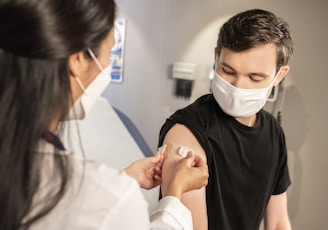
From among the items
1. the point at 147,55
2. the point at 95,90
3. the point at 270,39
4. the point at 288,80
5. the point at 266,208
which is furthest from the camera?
the point at 147,55

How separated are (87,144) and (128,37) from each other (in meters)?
1.02

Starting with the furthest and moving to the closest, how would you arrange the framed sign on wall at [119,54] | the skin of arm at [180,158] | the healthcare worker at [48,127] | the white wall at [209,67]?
1. the framed sign on wall at [119,54]
2. the white wall at [209,67]
3. the skin of arm at [180,158]
4. the healthcare worker at [48,127]

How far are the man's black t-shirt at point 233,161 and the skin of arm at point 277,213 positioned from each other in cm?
7

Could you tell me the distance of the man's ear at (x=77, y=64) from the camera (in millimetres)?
562

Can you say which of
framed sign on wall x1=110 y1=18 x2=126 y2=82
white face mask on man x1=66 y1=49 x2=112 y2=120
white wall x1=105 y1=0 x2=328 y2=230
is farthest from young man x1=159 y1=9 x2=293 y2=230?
framed sign on wall x1=110 y1=18 x2=126 y2=82

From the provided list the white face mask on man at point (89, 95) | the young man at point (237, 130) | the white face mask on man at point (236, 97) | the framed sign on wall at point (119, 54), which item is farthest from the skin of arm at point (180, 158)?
the framed sign on wall at point (119, 54)

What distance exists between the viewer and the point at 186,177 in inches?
32.9

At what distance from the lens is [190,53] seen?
2523mm

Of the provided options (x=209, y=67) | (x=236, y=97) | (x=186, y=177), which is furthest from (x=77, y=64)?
(x=209, y=67)

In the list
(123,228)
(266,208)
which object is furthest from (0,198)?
(266,208)

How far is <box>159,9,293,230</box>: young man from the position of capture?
0.99 m

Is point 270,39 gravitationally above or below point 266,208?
above

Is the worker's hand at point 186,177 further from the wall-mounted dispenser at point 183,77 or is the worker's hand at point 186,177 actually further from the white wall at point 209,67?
the wall-mounted dispenser at point 183,77

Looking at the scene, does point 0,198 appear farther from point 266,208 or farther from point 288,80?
point 288,80
